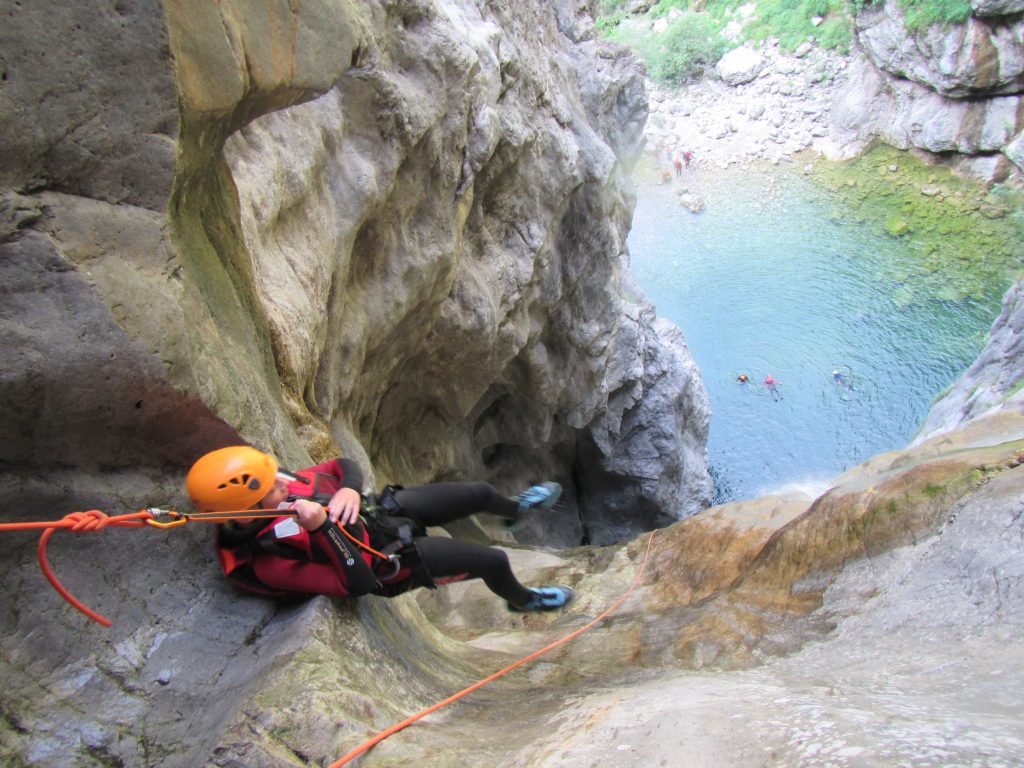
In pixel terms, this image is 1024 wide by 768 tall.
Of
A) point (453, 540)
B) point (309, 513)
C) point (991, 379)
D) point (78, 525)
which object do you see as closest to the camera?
point (78, 525)

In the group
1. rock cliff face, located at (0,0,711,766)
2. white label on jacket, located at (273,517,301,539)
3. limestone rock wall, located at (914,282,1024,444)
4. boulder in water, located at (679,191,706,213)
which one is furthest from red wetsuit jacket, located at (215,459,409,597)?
boulder in water, located at (679,191,706,213)

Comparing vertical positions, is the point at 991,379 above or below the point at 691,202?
below

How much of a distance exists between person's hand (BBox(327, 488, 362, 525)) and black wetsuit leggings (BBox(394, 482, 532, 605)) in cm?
45

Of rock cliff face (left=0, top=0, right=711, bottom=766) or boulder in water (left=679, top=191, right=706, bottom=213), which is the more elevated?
boulder in water (left=679, top=191, right=706, bottom=213)

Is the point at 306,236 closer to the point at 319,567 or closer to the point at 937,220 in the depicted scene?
the point at 319,567

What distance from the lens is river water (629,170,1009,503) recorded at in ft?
74.2

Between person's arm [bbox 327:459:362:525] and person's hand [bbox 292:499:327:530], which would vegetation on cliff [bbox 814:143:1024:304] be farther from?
person's hand [bbox 292:499:327:530]

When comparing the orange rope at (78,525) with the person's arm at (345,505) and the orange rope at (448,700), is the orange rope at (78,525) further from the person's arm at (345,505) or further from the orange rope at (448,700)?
the orange rope at (448,700)

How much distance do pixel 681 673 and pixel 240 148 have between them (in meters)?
3.84

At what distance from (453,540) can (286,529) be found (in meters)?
1.07

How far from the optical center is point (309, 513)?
274 centimetres

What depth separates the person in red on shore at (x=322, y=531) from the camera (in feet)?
8.55

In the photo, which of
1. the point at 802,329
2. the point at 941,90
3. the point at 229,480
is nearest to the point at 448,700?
the point at 229,480

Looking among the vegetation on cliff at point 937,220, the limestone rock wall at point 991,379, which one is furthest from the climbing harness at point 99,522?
the vegetation on cliff at point 937,220
